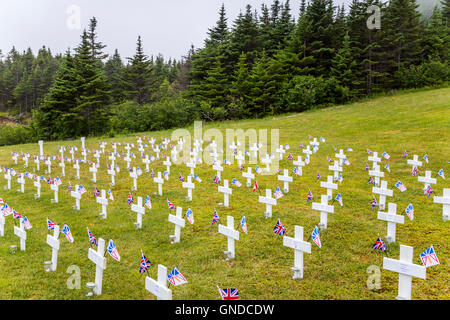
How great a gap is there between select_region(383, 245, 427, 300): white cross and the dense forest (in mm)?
32438

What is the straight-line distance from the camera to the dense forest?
3509cm

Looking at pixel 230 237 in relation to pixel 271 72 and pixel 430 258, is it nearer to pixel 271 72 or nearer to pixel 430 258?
pixel 430 258

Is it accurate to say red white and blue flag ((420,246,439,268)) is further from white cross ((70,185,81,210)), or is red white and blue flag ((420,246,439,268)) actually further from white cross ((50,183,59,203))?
white cross ((50,183,59,203))

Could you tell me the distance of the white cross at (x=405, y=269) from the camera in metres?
4.20

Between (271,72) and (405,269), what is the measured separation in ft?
119

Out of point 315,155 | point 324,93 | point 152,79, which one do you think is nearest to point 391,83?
point 324,93

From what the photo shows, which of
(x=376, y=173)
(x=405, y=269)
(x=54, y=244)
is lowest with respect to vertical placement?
(x=54, y=244)

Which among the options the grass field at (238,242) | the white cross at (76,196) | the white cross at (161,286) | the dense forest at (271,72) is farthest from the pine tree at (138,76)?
the white cross at (161,286)

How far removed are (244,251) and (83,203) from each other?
657 centimetres

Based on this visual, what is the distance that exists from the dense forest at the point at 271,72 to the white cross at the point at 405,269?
32.4m

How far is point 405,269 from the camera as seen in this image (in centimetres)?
427

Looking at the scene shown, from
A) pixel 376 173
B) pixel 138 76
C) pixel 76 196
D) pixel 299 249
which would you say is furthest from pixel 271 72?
pixel 299 249

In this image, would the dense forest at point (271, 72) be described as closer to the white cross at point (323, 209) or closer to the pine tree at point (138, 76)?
the pine tree at point (138, 76)
